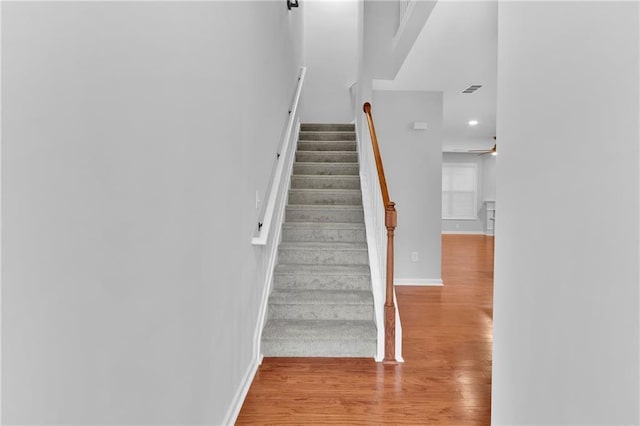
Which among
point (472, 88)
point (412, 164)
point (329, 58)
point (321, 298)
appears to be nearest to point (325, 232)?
point (321, 298)

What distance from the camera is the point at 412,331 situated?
10.9 feet

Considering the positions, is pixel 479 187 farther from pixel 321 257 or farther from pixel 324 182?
pixel 321 257

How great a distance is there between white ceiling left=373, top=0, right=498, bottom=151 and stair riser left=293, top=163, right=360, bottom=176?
44.4 inches

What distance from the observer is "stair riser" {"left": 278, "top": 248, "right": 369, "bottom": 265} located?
3406 mm

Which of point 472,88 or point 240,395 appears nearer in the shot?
point 240,395

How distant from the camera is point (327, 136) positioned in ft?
17.7

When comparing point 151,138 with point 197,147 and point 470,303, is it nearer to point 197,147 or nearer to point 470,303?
point 197,147

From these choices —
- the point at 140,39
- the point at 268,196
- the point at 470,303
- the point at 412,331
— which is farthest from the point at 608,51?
the point at 470,303

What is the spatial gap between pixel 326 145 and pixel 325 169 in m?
0.66

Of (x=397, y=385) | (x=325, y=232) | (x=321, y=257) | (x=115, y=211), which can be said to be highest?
(x=115, y=211)

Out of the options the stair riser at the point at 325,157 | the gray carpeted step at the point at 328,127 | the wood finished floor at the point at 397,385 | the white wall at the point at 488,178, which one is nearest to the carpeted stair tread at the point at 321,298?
the wood finished floor at the point at 397,385

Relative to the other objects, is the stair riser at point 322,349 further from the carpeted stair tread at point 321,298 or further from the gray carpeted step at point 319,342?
the carpeted stair tread at point 321,298

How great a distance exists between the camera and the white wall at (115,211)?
2.06 ft

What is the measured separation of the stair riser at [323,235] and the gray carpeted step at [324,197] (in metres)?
0.55
